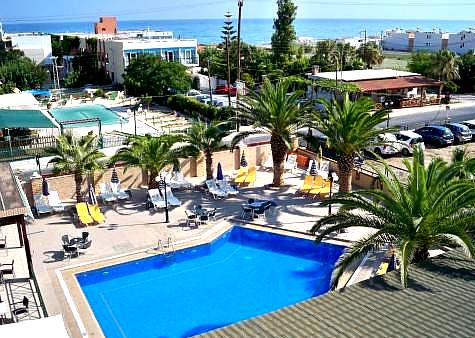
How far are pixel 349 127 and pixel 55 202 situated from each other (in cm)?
1204

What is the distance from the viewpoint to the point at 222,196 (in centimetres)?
2194

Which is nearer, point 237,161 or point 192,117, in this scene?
point 237,161

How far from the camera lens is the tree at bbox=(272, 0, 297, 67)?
64.4 metres

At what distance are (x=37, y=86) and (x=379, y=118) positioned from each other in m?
46.6

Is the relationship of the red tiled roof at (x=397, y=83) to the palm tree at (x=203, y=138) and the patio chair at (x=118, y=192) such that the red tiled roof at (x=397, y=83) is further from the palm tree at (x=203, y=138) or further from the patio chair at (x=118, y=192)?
the patio chair at (x=118, y=192)

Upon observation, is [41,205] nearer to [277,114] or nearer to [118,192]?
[118,192]

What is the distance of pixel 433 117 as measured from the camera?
132ft

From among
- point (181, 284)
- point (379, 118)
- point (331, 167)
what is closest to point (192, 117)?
point (331, 167)

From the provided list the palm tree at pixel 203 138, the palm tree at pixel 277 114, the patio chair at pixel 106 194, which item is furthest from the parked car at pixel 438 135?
the patio chair at pixel 106 194

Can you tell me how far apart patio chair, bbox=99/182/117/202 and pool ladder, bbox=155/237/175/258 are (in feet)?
14.4

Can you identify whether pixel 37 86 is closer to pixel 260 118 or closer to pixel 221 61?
pixel 221 61

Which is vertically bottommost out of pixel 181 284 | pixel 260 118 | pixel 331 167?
pixel 181 284

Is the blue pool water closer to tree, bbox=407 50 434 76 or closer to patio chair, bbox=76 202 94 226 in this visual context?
patio chair, bbox=76 202 94 226

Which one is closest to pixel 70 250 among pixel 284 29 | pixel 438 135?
pixel 438 135
